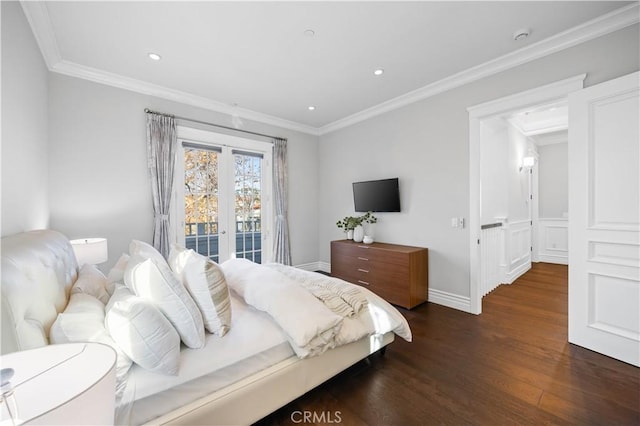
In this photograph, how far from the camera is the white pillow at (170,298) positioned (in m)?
1.35

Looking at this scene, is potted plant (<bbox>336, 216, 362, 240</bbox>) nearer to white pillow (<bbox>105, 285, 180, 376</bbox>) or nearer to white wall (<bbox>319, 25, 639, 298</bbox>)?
white wall (<bbox>319, 25, 639, 298</bbox>)

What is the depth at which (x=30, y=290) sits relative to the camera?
1.05 meters

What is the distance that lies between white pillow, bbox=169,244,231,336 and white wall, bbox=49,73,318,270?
7.31ft

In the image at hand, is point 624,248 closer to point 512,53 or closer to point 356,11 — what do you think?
point 512,53

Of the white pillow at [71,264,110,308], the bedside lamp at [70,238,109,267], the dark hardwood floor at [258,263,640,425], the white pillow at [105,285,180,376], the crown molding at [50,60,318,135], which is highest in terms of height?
the crown molding at [50,60,318,135]

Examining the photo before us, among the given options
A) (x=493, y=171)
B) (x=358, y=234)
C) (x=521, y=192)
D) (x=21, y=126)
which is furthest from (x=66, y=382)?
(x=521, y=192)

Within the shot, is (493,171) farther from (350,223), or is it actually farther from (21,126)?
(21,126)

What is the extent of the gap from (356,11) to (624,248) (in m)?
2.84

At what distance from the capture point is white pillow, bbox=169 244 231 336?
1510 mm

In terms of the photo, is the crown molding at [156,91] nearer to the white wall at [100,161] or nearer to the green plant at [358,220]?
the white wall at [100,161]

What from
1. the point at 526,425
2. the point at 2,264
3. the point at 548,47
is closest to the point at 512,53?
the point at 548,47

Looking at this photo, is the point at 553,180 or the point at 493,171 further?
the point at 553,180

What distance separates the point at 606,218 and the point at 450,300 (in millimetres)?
1714

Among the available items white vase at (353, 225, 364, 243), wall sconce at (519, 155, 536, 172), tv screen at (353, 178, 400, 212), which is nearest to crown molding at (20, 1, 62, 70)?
tv screen at (353, 178, 400, 212)
